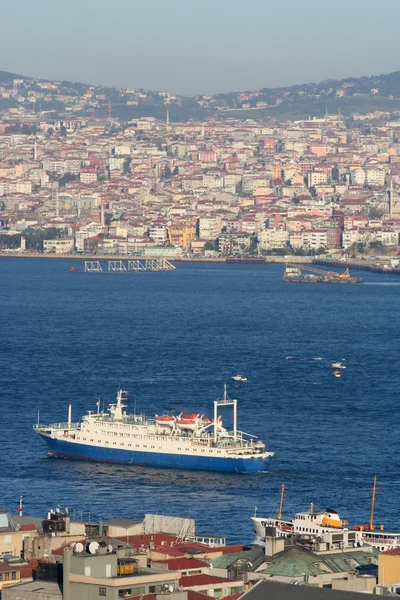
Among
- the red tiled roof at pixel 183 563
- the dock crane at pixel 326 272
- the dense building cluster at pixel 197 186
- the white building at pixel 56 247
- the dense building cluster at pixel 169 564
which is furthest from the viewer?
the dense building cluster at pixel 197 186

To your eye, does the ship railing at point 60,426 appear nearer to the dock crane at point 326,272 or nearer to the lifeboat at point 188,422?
the lifeboat at point 188,422

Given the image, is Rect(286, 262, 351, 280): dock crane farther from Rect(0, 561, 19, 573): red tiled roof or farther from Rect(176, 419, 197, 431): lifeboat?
Rect(0, 561, 19, 573): red tiled roof

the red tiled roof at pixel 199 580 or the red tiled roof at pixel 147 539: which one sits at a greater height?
the red tiled roof at pixel 199 580

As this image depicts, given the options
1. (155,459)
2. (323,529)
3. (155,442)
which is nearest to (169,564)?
(323,529)

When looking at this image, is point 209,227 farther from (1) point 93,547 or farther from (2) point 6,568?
(1) point 93,547

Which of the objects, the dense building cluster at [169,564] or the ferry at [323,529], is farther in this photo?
the ferry at [323,529]

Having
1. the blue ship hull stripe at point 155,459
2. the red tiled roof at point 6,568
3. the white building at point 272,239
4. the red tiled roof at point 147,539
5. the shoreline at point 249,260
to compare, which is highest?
the red tiled roof at point 6,568

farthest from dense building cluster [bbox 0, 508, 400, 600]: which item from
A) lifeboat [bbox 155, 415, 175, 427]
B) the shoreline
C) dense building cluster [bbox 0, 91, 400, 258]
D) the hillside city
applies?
dense building cluster [bbox 0, 91, 400, 258]

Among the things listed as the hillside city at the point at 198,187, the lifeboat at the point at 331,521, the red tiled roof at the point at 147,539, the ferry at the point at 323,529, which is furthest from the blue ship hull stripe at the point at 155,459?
the hillside city at the point at 198,187
